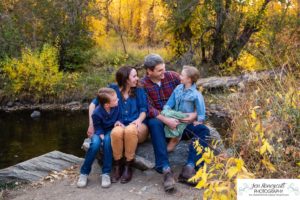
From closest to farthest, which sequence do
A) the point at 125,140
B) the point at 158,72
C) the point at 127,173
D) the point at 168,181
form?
the point at 168,181 → the point at 125,140 → the point at 127,173 → the point at 158,72

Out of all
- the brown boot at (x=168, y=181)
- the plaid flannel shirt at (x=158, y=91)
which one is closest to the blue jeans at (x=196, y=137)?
the brown boot at (x=168, y=181)

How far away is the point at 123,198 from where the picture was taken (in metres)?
4.06

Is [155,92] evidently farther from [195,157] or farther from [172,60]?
[172,60]

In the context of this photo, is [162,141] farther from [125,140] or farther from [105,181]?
[105,181]

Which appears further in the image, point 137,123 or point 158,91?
point 158,91

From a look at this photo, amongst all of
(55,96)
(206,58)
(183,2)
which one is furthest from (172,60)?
(55,96)

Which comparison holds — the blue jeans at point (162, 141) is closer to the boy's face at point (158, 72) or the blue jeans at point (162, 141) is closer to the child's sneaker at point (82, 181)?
the boy's face at point (158, 72)

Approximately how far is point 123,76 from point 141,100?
34 cm

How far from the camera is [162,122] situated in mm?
4438

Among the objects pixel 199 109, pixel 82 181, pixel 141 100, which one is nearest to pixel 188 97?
pixel 199 109

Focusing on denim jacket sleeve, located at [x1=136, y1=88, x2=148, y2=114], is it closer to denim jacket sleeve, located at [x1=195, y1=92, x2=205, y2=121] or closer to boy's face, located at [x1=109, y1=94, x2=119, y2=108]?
boy's face, located at [x1=109, y1=94, x2=119, y2=108]

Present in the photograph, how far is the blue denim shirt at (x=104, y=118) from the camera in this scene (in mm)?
4445

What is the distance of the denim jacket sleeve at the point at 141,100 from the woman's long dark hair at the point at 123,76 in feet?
0.22

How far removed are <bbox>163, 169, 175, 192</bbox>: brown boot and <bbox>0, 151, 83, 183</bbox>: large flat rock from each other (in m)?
1.75
